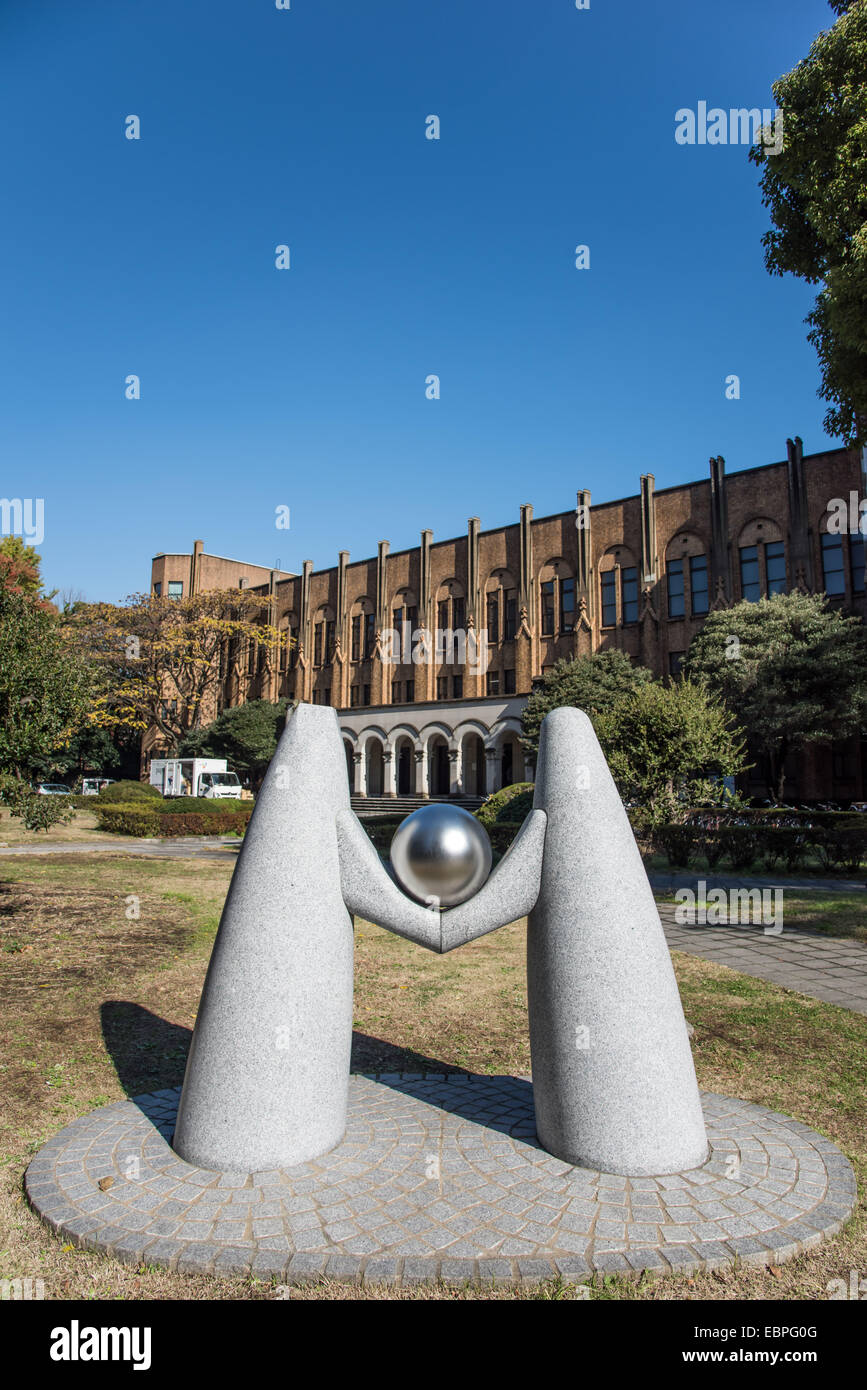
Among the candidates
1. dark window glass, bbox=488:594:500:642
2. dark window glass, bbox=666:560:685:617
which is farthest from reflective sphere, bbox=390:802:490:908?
dark window glass, bbox=488:594:500:642

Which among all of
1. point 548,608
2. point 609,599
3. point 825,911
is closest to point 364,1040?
point 825,911

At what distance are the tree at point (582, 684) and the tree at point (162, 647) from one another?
2282 cm

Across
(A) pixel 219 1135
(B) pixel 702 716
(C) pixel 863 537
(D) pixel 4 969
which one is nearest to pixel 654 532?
(C) pixel 863 537

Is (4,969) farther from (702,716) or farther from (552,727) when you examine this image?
(702,716)

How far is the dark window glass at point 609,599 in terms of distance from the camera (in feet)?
135

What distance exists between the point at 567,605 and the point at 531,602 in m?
2.05

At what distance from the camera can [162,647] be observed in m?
47.8

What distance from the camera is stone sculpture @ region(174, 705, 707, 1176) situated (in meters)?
4.04

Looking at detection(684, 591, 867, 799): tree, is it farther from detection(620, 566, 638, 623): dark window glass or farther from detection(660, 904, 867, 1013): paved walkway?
detection(660, 904, 867, 1013): paved walkway

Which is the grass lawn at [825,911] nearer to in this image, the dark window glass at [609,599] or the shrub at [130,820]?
the shrub at [130,820]

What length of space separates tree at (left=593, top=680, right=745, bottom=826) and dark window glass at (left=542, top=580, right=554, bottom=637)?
25.0 meters

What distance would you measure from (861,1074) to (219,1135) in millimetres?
4349

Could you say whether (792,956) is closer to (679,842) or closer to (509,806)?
(679,842)

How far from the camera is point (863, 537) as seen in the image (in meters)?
33.5
